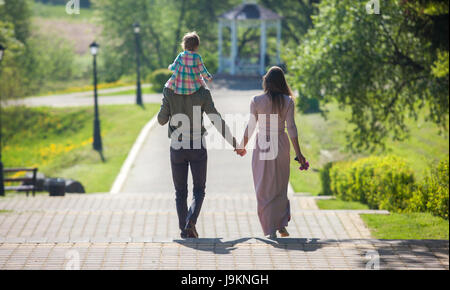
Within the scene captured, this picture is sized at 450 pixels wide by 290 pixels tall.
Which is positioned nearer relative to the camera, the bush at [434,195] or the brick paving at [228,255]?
the brick paving at [228,255]

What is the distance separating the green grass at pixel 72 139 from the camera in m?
20.6

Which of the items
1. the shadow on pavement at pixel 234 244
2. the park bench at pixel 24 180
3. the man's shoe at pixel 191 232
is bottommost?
the park bench at pixel 24 180

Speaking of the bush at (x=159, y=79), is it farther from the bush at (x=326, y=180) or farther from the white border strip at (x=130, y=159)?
the bush at (x=326, y=180)

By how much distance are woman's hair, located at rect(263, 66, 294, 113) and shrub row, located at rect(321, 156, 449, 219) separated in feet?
11.6

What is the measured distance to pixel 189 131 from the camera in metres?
6.89

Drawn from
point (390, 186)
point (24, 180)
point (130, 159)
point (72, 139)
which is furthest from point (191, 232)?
A: point (72, 139)

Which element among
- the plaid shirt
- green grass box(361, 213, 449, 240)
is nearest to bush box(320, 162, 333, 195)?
green grass box(361, 213, 449, 240)

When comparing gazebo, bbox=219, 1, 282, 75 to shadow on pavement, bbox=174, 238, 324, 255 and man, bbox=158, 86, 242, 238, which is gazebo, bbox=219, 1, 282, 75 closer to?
man, bbox=158, 86, 242, 238

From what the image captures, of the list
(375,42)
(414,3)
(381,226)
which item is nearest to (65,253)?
(381,226)

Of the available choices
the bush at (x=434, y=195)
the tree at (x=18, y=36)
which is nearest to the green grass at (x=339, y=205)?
the bush at (x=434, y=195)

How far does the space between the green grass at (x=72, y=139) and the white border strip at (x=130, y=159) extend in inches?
17.1

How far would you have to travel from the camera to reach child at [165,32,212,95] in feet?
22.2
